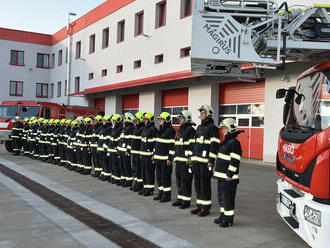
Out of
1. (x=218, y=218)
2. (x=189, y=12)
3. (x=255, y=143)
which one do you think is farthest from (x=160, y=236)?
(x=189, y=12)

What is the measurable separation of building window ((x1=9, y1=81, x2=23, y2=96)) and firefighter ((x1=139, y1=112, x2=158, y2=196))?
33.5m

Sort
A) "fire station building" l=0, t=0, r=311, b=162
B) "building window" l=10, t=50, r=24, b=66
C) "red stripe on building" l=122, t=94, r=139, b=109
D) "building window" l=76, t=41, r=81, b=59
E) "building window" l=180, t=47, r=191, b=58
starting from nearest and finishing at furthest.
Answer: "fire station building" l=0, t=0, r=311, b=162, "building window" l=180, t=47, r=191, b=58, "red stripe on building" l=122, t=94, r=139, b=109, "building window" l=76, t=41, r=81, b=59, "building window" l=10, t=50, r=24, b=66

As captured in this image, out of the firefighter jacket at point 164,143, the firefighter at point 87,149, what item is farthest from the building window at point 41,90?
the firefighter jacket at point 164,143

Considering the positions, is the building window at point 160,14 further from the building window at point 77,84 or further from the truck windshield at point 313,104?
the truck windshield at point 313,104

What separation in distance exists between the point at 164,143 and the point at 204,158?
1.51 m

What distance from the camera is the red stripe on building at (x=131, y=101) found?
25.3 meters

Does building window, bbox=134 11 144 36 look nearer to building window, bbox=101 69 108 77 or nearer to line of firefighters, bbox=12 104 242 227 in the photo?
building window, bbox=101 69 108 77

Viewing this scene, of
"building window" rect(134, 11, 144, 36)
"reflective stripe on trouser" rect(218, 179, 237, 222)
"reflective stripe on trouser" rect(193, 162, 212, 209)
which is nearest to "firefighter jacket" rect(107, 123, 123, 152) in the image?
"reflective stripe on trouser" rect(193, 162, 212, 209)

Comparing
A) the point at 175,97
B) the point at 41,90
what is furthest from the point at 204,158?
the point at 41,90

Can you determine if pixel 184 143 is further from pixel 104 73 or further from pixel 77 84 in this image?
pixel 77 84

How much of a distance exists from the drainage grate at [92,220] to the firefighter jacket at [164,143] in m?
2.00

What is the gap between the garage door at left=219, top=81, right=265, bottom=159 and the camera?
54.5 ft

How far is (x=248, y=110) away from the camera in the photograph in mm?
17266

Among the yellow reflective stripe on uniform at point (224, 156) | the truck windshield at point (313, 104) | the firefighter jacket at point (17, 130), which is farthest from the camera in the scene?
the firefighter jacket at point (17, 130)
